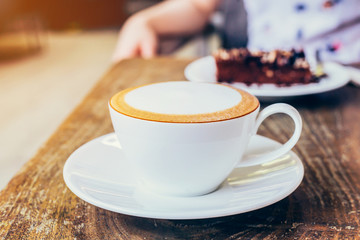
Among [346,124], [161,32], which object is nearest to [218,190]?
[346,124]

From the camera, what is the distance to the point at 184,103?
0.36 metres

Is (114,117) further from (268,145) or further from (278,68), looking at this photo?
(278,68)

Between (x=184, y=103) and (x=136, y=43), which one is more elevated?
(x=184, y=103)

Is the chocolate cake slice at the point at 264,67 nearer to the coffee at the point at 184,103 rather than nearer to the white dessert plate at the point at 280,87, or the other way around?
the white dessert plate at the point at 280,87

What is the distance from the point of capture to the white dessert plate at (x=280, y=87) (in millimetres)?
661

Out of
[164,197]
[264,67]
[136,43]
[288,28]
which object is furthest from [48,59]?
[164,197]

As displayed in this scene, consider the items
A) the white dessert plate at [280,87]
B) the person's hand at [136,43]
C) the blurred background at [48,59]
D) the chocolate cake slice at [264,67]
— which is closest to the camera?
the white dessert plate at [280,87]

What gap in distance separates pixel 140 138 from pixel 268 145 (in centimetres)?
18

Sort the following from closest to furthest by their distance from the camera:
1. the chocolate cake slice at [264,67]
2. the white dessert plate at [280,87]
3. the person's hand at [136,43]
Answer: the white dessert plate at [280,87]
the chocolate cake slice at [264,67]
the person's hand at [136,43]

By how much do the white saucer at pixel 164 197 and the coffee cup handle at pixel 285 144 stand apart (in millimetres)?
13

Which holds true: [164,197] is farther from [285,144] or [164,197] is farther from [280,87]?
[280,87]

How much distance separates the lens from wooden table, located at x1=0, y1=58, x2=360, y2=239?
34 centimetres

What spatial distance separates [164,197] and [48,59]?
3.72 meters

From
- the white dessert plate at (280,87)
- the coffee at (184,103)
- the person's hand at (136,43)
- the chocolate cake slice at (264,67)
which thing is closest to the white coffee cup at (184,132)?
the coffee at (184,103)
